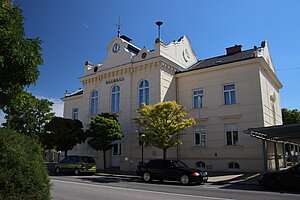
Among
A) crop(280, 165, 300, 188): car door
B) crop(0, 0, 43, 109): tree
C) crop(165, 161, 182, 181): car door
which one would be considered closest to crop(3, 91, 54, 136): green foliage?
crop(165, 161, 182, 181): car door

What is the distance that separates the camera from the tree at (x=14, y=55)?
→ 6234 mm

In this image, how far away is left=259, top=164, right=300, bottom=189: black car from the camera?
11891 millimetres

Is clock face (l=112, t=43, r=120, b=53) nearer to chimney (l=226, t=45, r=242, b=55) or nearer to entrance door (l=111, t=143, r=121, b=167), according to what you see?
entrance door (l=111, t=143, r=121, b=167)

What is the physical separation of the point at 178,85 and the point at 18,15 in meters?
19.4

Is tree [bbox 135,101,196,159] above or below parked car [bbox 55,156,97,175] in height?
above

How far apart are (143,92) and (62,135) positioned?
8452 mm

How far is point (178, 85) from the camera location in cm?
2541

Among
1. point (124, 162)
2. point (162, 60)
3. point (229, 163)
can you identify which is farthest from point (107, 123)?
point (229, 163)

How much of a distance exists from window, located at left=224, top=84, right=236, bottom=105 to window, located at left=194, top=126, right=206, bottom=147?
126 inches

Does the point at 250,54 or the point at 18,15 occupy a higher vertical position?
the point at 250,54

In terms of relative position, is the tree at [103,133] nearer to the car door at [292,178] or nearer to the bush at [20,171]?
the car door at [292,178]

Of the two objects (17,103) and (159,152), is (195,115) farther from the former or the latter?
(17,103)

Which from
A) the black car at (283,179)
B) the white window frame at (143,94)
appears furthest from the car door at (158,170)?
the white window frame at (143,94)

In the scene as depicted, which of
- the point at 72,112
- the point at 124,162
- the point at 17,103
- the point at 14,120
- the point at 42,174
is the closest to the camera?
the point at 42,174
